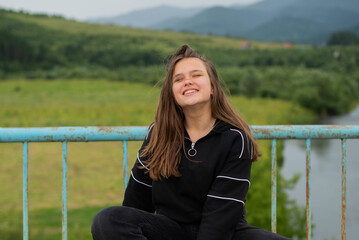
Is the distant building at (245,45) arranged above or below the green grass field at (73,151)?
above

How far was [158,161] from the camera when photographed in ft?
5.91

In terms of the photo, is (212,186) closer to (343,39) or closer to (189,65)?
(189,65)

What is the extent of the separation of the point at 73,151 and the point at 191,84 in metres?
27.3

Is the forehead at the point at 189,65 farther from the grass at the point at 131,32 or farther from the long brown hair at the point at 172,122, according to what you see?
the grass at the point at 131,32

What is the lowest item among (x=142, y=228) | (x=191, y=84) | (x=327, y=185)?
(x=327, y=185)

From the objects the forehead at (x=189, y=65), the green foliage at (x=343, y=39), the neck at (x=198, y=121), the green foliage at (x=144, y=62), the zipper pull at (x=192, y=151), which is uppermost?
the green foliage at (x=343, y=39)

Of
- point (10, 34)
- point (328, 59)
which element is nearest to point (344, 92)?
point (328, 59)

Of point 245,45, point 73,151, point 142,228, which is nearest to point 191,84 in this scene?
point 142,228

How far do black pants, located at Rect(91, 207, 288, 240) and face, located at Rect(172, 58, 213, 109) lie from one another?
513 millimetres

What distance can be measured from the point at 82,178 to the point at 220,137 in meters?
21.7

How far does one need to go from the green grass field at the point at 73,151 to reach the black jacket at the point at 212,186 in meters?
0.51

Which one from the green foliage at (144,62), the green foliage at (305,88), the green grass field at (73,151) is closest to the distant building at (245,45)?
the green foliage at (144,62)

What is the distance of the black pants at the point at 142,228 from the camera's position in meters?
1.60

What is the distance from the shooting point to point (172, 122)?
186cm
